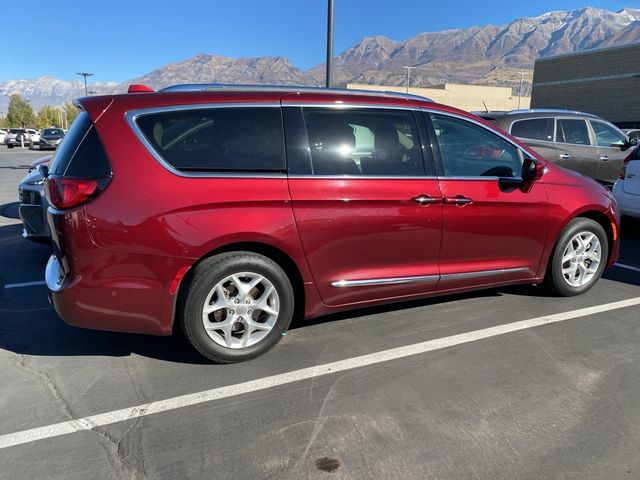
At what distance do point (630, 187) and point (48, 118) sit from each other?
332 feet

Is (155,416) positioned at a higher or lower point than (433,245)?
lower

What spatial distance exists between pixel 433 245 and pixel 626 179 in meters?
4.55

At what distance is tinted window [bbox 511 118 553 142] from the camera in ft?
26.1

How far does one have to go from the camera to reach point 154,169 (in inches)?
121

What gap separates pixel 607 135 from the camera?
345 inches

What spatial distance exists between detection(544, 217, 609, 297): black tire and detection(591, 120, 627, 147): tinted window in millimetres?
4689

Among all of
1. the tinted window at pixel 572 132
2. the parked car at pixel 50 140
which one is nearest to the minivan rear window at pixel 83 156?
the tinted window at pixel 572 132

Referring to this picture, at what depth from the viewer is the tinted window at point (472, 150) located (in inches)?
154

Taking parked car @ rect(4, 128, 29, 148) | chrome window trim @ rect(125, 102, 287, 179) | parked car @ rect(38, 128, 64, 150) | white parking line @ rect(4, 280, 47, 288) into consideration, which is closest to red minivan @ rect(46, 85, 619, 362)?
chrome window trim @ rect(125, 102, 287, 179)

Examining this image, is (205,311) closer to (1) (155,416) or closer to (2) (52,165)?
(1) (155,416)

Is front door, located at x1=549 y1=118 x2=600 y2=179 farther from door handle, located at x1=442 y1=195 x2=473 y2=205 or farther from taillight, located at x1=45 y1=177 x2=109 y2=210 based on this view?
taillight, located at x1=45 y1=177 x2=109 y2=210

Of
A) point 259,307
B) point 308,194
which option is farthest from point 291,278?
point 308,194

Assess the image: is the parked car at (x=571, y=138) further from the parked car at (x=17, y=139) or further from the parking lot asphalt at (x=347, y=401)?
the parked car at (x=17, y=139)

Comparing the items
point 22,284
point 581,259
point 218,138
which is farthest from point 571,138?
point 22,284
